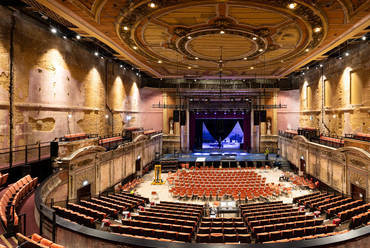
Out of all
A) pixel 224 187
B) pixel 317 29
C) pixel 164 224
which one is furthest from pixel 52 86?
pixel 317 29

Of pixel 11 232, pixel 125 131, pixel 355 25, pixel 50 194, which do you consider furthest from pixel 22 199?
pixel 355 25

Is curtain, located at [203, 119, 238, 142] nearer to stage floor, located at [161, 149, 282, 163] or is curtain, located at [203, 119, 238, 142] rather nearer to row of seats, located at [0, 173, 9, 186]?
stage floor, located at [161, 149, 282, 163]

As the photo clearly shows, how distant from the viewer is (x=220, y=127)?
31328 mm

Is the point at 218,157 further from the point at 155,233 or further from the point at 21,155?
the point at 21,155

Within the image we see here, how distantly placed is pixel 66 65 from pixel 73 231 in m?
11.8

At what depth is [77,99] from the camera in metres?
14.7

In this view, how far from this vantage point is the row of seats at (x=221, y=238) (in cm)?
705

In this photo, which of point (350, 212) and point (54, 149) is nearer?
point (350, 212)

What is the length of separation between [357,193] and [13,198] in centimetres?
1664

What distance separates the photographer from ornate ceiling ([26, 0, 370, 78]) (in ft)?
29.0

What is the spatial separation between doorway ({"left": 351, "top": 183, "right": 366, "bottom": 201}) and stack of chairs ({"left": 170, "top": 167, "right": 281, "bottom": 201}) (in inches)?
167

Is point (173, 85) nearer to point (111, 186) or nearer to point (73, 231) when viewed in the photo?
point (111, 186)

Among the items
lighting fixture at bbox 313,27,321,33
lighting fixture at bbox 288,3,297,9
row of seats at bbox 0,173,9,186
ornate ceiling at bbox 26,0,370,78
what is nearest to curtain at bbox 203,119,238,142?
ornate ceiling at bbox 26,0,370,78

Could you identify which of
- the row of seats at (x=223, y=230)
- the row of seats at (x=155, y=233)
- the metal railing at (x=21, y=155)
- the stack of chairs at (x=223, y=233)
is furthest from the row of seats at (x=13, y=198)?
the row of seats at (x=223, y=230)
